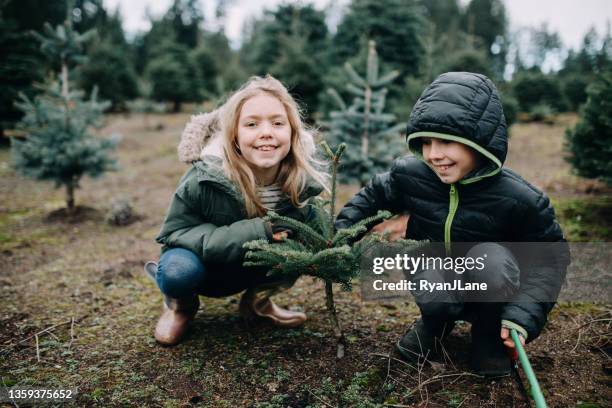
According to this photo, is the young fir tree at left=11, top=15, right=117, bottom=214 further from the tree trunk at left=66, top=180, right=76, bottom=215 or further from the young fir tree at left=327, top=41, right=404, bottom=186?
the young fir tree at left=327, top=41, right=404, bottom=186

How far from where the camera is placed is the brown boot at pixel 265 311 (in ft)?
9.34

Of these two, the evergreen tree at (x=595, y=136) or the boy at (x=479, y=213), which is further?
the evergreen tree at (x=595, y=136)

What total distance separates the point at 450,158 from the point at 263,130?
3.59ft

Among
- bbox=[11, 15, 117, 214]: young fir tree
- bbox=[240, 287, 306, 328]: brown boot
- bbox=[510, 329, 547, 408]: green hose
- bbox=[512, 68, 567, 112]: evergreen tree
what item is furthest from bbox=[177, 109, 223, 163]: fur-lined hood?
bbox=[512, 68, 567, 112]: evergreen tree

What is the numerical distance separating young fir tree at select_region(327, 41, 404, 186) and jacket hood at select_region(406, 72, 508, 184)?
3.18m

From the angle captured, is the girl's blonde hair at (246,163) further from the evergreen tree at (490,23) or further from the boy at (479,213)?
the evergreen tree at (490,23)

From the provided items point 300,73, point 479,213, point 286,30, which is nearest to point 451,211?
point 479,213

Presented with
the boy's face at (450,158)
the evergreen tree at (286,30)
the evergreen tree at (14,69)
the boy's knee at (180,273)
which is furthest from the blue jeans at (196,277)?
the evergreen tree at (286,30)

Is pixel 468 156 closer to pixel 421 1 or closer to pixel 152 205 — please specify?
pixel 152 205

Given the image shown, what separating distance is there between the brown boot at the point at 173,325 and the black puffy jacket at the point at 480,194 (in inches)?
46.8

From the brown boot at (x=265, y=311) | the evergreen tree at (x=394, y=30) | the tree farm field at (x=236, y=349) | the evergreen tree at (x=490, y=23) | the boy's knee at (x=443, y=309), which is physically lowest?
the tree farm field at (x=236, y=349)

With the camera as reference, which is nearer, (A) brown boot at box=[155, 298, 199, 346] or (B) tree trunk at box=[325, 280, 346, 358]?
(B) tree trunk at box=[325, 280, 346, 358]

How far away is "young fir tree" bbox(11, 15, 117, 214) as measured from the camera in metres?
5.36

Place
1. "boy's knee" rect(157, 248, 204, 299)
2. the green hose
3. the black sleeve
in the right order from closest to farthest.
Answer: the green hose → the black sleeve → "boy's knee" rect(157, 248, 204, 299)
